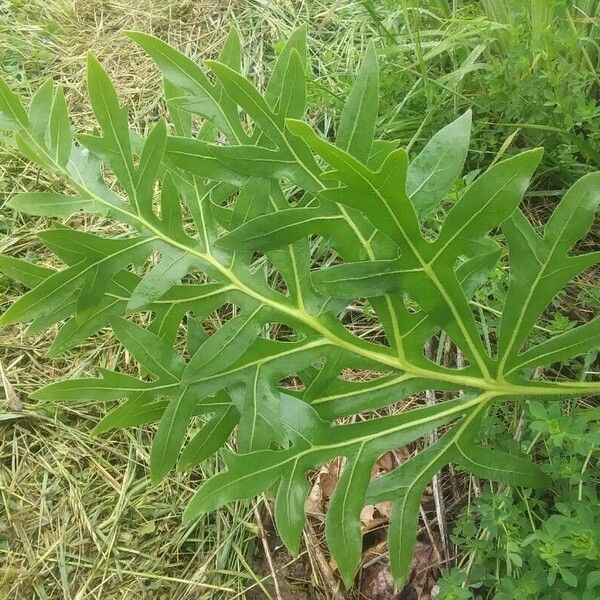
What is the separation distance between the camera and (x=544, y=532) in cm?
95

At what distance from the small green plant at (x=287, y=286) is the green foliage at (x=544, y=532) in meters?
0.06

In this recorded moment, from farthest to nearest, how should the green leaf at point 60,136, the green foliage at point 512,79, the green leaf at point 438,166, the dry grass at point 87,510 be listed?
the dry grass at point 87,510 < the green foliage at point 512,79 < the green leaf at point 60,136 < the green leaf at point 438,166

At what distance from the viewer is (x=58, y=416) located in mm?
1626

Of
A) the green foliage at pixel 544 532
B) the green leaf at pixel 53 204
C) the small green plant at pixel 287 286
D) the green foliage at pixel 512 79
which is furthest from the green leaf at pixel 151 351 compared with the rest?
the green foliage at pixel 512 79

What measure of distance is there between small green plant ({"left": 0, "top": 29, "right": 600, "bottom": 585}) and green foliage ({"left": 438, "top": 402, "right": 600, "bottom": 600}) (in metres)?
0.06

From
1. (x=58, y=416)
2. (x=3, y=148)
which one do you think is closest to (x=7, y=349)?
(x=58, y=416)

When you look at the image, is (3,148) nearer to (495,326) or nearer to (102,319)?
(102,319)

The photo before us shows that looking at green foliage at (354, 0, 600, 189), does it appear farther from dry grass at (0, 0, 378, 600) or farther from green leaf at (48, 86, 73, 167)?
green leaf at (48, 86, 73, 167)

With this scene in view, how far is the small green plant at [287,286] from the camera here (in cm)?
81

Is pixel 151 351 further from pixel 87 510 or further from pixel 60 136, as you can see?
pixel 87 510

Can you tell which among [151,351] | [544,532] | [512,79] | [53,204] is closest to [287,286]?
[151,351]

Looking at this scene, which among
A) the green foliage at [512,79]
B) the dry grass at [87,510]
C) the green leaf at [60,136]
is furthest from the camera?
the dry grass at [87,510]

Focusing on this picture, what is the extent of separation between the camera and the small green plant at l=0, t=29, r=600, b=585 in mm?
812

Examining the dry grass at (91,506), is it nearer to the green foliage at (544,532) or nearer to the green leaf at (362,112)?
the green foliage at (544,532)
